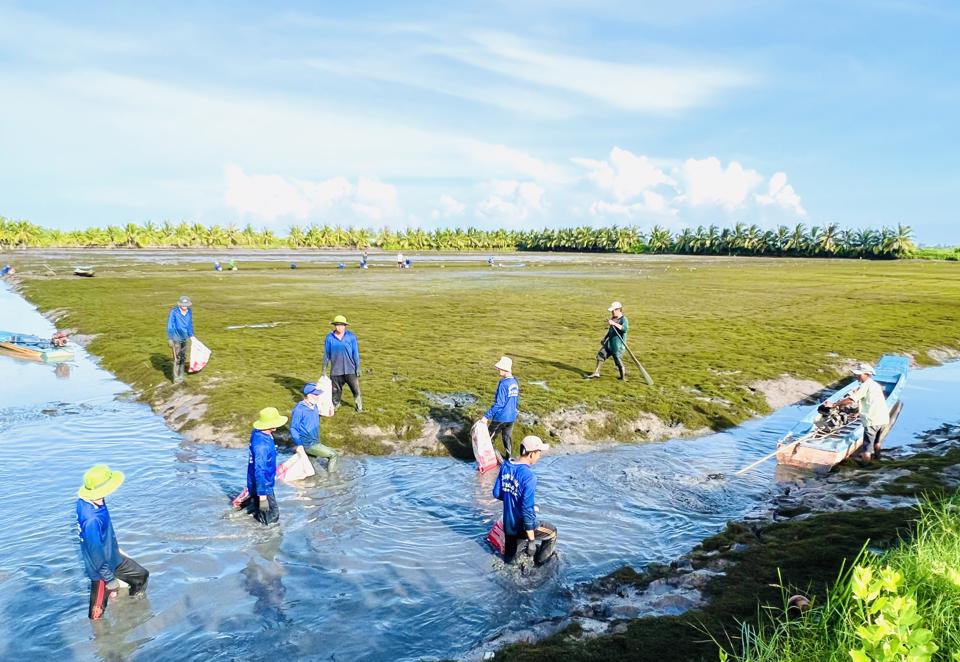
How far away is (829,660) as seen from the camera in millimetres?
→ 5504

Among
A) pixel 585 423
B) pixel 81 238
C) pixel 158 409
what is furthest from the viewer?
pixel 81 238

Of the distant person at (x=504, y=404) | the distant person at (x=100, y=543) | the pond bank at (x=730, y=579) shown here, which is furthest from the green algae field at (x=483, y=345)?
the distant person at (x=100, y=543)

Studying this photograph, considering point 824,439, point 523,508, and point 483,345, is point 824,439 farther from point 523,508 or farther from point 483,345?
point 483,345

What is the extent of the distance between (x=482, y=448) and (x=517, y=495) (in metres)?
4.91

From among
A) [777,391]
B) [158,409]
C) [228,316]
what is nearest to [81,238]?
[228,316]

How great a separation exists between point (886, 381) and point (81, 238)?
575ft

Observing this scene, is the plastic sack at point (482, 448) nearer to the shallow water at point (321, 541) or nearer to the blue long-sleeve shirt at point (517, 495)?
the shallow water at point (321, 541)

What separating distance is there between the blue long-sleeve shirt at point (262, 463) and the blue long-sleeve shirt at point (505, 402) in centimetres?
513

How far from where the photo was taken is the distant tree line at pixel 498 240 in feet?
458

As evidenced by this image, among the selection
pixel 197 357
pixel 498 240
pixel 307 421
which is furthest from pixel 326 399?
pixel 498 240

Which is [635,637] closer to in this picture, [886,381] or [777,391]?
[777,391]

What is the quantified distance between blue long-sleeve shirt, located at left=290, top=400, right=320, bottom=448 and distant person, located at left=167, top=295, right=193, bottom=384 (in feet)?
28.8

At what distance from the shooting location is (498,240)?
623 feet

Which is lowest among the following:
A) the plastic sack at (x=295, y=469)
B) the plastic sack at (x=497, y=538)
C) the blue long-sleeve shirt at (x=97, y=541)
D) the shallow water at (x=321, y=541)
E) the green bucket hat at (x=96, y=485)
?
the shallow water at (x=321, y=541)
